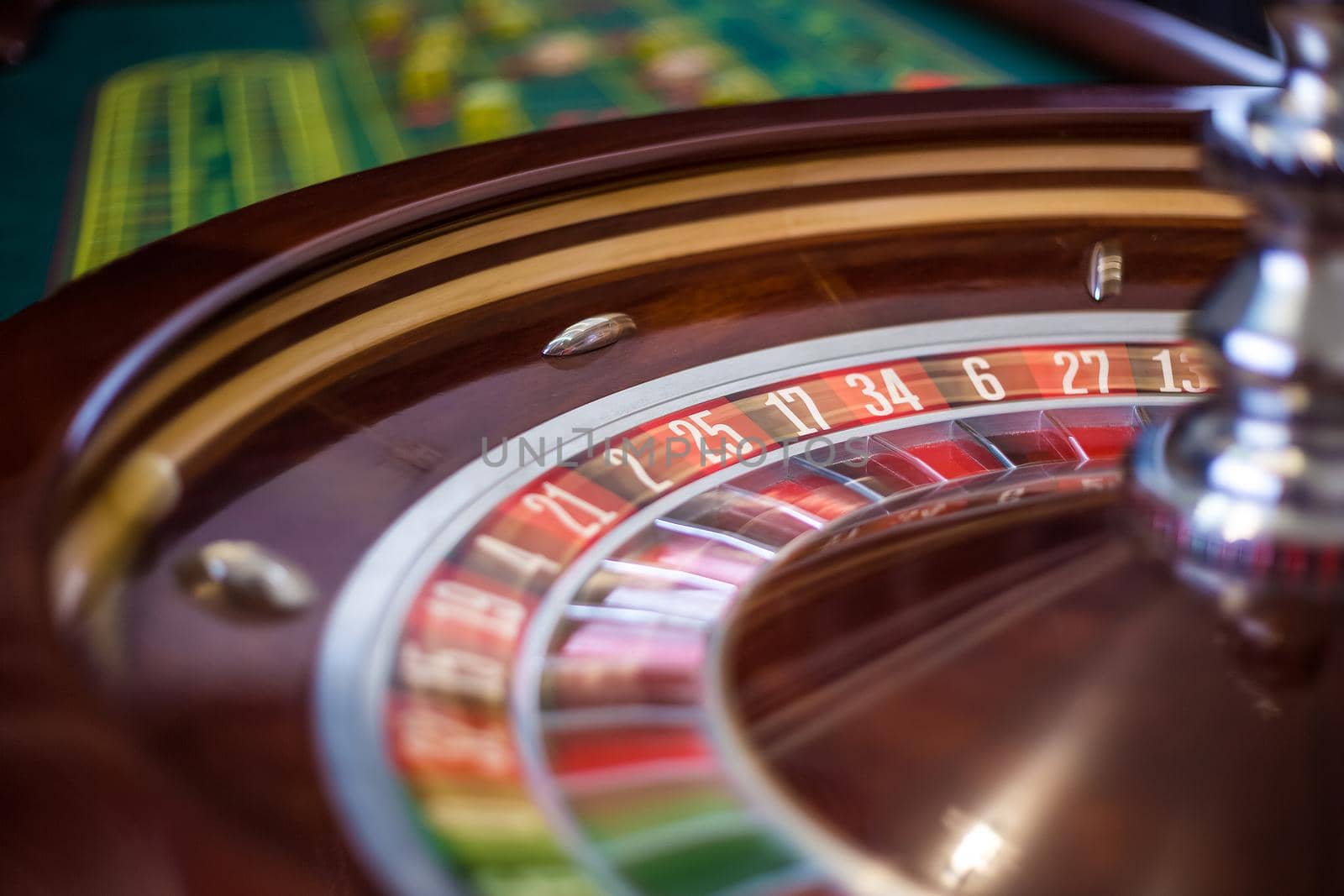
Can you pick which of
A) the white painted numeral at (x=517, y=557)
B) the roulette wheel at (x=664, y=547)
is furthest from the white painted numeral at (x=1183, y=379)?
the white painted numeral at (x=517, y=557)

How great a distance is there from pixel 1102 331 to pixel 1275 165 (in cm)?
54

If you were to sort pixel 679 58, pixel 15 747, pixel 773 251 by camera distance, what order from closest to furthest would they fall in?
pixel 15 747 < pixel 773 251 < pixel 679 58

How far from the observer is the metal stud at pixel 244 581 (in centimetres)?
88

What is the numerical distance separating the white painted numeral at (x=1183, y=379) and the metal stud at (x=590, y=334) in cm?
48

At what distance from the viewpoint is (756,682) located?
0.82 metres

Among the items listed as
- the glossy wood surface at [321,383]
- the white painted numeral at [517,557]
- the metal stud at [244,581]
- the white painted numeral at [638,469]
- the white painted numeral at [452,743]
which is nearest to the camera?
the glossy wood surface at [321,383]

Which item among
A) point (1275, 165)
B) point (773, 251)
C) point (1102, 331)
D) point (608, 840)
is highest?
point (773, 251)

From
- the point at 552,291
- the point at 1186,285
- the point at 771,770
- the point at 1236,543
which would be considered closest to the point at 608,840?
the point at 771,770

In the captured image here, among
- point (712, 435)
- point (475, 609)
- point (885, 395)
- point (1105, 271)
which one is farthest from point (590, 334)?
point (1105, 271)

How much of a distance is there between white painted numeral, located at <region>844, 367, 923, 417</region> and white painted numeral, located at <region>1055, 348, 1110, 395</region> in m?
0.14

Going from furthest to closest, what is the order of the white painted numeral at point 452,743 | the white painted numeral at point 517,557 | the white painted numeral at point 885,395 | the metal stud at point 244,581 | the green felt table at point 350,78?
the green felt table at point 350,78 → the white painted numeral at point 885,395 → the white painted numeral at point 517,557 → the metal stud at point 244,581 → the white painted numeral at point 452,743

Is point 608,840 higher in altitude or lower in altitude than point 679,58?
lower

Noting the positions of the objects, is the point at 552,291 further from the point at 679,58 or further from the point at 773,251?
the point at 679,58

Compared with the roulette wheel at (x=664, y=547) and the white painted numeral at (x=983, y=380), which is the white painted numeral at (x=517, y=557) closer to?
the roulette wheel at (x=664, y=547)
